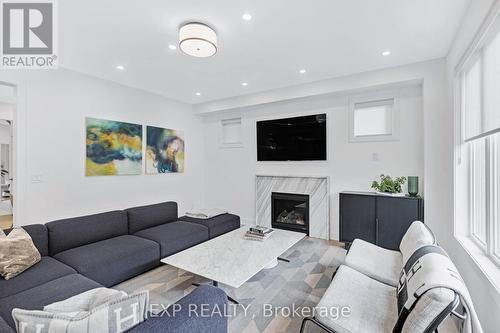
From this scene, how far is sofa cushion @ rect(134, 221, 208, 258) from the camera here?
292 centimetres

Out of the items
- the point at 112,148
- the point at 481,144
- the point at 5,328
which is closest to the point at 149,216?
the point at 112,148

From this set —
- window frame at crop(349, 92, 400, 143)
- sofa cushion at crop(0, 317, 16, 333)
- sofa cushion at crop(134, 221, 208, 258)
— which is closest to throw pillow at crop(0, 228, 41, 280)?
sofa cushion at crop(0, 317, 16, 333)

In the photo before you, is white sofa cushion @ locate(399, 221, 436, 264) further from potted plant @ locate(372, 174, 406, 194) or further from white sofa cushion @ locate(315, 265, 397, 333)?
potted plant @ locate(372, 174, 406, 194)

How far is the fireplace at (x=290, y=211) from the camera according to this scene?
4449 millimetres

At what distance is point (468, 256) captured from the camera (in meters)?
Answer: 1.96

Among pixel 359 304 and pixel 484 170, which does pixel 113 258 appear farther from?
pixel 484 170

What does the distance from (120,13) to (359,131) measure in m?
3.67

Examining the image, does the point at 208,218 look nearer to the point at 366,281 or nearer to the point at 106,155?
the point at 106,155

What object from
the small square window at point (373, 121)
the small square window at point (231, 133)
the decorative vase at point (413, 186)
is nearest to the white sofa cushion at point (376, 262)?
the decorative vase at point (413, 186)

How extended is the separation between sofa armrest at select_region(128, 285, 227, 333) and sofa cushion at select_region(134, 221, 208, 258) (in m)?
1.86

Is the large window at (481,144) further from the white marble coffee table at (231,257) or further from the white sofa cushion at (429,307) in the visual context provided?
the white marble coffee table at (231,257)

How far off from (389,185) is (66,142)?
4.81 m

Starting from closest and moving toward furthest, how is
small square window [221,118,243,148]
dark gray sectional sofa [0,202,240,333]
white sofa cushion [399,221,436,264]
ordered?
dark gray sectional sofa [0,202,240,333] < white sofa cushion [399,221,436,264] < small square window [221,118,243,148]

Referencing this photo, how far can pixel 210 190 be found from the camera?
575 cm
